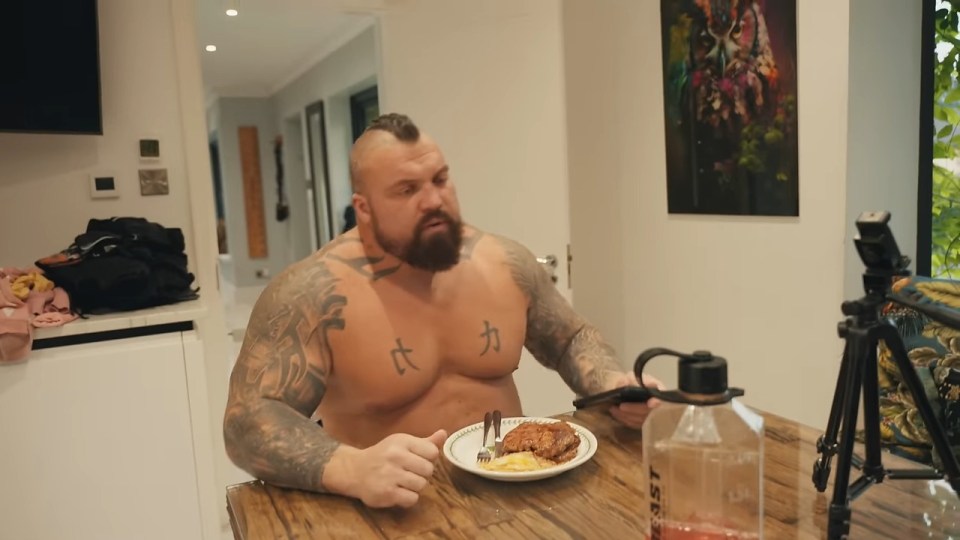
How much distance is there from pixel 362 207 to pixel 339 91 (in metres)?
4.42

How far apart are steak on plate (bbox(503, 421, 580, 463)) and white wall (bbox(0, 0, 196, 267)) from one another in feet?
5.74

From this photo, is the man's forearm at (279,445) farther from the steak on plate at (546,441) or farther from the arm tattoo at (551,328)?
the arm tattoo at (551,328)

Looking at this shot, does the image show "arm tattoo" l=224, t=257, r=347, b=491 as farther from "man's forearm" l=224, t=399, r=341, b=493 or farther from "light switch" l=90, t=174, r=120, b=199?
"light switch" l=90, t=174, r=120, b=199

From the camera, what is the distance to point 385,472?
2.87 ft

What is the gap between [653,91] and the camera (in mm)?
2646

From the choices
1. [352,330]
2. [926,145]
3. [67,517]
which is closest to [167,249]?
[67,517]

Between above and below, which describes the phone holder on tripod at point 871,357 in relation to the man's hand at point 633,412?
above

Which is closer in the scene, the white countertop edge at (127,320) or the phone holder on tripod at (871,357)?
the phone holder on tripod at (871,357)

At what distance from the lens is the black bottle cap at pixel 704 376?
0.59m

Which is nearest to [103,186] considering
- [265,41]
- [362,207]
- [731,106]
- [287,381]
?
[362,207]

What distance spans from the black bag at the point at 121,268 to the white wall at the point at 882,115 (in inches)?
77.4

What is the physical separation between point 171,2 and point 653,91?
171cm

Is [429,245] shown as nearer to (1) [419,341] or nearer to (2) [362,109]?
(1) [419,341]

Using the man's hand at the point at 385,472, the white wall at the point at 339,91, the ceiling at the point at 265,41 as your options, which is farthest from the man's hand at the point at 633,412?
the white wall at the point at 339,91
